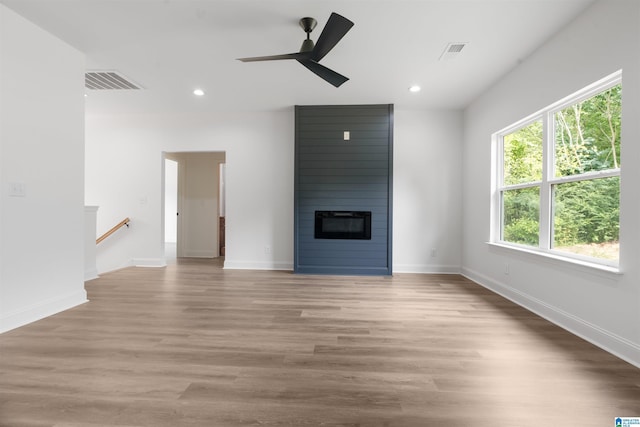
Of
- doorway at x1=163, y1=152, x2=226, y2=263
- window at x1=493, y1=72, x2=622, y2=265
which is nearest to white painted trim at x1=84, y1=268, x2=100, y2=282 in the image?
doorway at x1=163, y1=152, x2=226, y2=263

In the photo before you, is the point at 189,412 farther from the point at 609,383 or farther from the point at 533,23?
the point at 533,23

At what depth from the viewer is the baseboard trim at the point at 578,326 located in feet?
6.48

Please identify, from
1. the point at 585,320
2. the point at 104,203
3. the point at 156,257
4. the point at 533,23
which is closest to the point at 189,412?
the point at 585,320

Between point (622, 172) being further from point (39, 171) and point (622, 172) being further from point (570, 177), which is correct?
point (39, 171)

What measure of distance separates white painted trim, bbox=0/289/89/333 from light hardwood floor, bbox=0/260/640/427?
10 centimetres

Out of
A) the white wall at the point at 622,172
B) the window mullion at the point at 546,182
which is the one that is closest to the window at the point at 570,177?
the window mullion at the point at 546,182

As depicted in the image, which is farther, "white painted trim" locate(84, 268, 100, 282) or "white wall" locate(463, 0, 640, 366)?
"white painted trim" locate(84, 268, 100, 282)

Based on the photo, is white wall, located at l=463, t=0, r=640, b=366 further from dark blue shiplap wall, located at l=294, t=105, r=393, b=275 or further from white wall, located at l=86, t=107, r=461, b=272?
dark blue shiplap wall, located at l=294, t=105, r=393, b=275

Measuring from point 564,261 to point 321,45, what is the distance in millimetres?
2706

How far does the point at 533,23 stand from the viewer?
256 centimetres

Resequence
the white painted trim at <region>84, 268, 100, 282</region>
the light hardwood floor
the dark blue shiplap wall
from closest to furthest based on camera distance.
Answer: the light hardwood floor < the white painted trim at <region>84, 268, 100, 282</region> < the dark blue shiplap wall

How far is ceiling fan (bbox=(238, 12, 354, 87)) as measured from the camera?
216 cm

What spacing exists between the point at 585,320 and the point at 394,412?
193 centimetres

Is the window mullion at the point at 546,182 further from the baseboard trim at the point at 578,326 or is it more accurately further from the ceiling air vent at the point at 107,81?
the ceiling air vent at the point at 107,81
